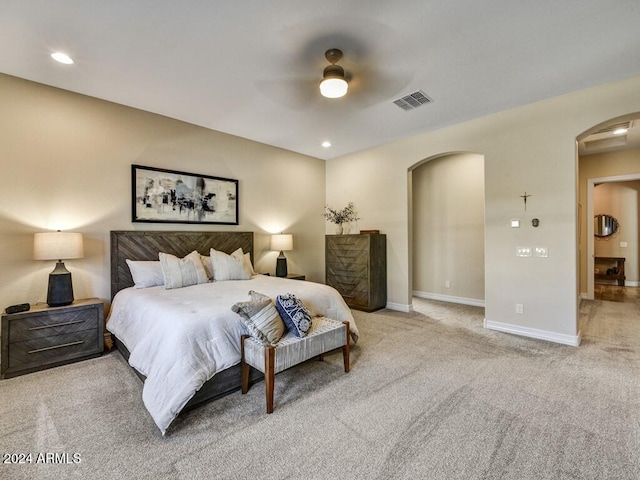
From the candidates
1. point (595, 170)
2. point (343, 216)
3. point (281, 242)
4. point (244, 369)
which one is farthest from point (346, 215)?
point (595, 170)

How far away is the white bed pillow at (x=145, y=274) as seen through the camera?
3543mm

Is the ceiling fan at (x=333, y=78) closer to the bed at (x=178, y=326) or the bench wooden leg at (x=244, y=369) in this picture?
the bed at (x=178, y=326)

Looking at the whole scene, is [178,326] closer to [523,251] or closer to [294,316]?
[294,316]

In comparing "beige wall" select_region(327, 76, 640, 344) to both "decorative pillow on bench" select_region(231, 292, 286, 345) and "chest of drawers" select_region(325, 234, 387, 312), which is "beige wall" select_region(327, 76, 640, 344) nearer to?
"chest of drawers" select_region(325, 234, 387, 312)

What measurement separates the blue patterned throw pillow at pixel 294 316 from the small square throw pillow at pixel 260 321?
0.37 ft

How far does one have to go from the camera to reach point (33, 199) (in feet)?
10.5

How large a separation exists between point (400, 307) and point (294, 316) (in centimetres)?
315

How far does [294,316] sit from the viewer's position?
250cm

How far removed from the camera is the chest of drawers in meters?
5.04

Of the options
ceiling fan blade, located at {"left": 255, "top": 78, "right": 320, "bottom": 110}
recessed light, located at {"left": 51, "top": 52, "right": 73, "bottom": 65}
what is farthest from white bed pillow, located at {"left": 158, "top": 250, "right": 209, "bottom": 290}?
ceiling fan blade, located at {"left": 255, "top": 78, "right": 320, "bottom": 110}

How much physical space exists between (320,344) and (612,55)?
3710mm

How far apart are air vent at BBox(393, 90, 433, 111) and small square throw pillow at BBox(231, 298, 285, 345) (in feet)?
9.47

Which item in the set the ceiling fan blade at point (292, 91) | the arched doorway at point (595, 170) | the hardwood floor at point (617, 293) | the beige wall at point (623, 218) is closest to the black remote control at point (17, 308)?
the ceiling fan blade at point (292, 91)

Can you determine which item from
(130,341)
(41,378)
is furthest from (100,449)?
(41,378)
